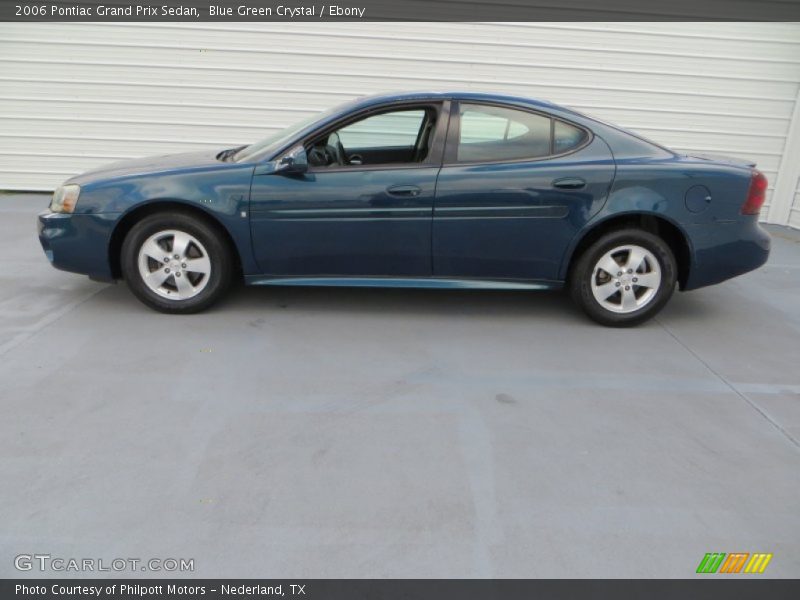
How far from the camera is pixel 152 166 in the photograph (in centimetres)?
440

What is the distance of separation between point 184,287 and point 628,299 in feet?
10.0

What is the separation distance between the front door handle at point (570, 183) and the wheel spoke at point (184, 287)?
254cm

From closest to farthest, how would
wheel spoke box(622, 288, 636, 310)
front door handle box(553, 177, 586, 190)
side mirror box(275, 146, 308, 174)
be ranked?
side mirror box(275, 146, 308, 174), front door handle box(553, 177, 586, 190), wheel spoke box(622, 288, 636, 310)

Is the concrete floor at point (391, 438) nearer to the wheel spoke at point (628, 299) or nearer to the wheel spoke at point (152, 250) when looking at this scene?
the wheel spoke at point (628, 299)

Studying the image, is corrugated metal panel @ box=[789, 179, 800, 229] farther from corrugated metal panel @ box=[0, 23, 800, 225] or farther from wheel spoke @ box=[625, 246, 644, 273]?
wheel spoke @ box=[625, 246, 644, 273]

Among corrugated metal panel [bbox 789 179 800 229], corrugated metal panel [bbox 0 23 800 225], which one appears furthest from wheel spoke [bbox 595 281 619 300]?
corrugated metal panel [bbox 789 179 800 229]

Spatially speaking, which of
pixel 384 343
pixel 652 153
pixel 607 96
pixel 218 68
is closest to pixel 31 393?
pixel 384 343

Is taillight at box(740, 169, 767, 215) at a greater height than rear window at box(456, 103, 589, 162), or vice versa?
rear window at box(456, 103, 589, 162)

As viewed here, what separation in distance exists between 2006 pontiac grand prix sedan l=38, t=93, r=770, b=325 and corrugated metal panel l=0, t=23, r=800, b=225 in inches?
144

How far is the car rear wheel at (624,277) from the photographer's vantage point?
4.29 m

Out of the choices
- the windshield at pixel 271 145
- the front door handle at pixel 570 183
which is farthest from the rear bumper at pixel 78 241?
the front door handle at pixel 570 183

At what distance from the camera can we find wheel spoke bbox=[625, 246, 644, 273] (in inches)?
169

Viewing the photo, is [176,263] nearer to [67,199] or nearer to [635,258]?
[67,199]
